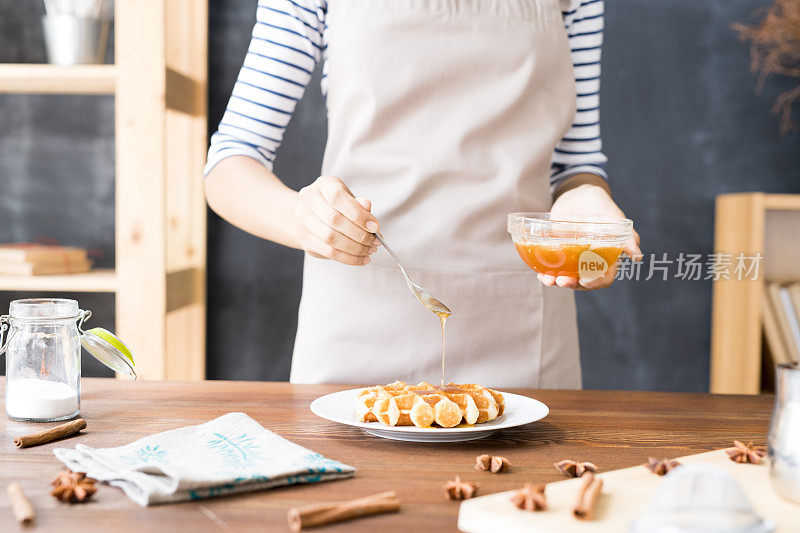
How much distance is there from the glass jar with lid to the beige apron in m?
0.53

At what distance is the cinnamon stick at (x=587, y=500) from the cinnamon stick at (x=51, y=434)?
64cm

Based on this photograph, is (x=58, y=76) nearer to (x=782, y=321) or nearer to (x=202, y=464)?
(x=202, y=464)

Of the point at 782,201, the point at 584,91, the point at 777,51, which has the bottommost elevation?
the point at 782,201

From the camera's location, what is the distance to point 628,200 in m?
2.55

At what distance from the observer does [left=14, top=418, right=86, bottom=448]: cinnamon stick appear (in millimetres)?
990

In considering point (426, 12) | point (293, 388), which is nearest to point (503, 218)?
point (426, 12)

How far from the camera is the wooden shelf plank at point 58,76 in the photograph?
7.08 ft

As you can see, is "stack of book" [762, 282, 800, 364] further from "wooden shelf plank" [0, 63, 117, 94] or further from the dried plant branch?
"wooden shelf plank" [0, 63, 117, 94]

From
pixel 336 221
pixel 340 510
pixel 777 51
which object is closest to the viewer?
pixel 340 510

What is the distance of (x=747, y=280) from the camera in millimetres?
2334

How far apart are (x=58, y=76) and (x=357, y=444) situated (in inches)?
63.2

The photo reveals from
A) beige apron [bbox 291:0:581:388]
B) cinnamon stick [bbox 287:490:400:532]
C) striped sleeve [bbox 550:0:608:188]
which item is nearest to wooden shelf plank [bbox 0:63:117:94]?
beige apron [bbox 291:0:581:388]

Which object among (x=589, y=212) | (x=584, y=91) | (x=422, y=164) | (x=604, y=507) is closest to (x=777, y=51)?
A: (x=584, y=91)

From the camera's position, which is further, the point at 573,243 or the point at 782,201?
the point at 782,201
